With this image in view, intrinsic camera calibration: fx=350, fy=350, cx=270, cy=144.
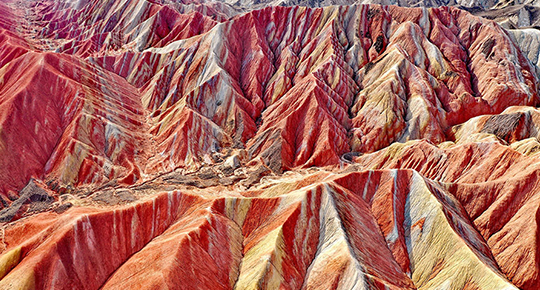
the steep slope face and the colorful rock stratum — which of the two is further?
the steep slope face

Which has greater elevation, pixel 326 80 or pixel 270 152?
pixel 326 80

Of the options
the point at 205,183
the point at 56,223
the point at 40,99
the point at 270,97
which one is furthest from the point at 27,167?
the point at 270,97

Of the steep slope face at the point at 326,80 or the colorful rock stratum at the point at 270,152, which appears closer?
the colorful rock stratum at the point at 270,152

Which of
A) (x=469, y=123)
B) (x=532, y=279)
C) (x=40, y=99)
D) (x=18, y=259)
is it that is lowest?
(x=532, y=279)

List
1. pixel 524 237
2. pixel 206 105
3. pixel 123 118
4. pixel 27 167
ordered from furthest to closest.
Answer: pixel 206 105
pixel 123 118
pixel 27 167
pixel 524 237

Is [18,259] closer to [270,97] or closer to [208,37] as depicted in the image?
[270,97]

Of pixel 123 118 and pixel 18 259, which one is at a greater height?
pixel 123 118

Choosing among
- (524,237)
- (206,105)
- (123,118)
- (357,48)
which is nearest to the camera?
(524,237)

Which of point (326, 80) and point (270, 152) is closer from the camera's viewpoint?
point (270, 152)
